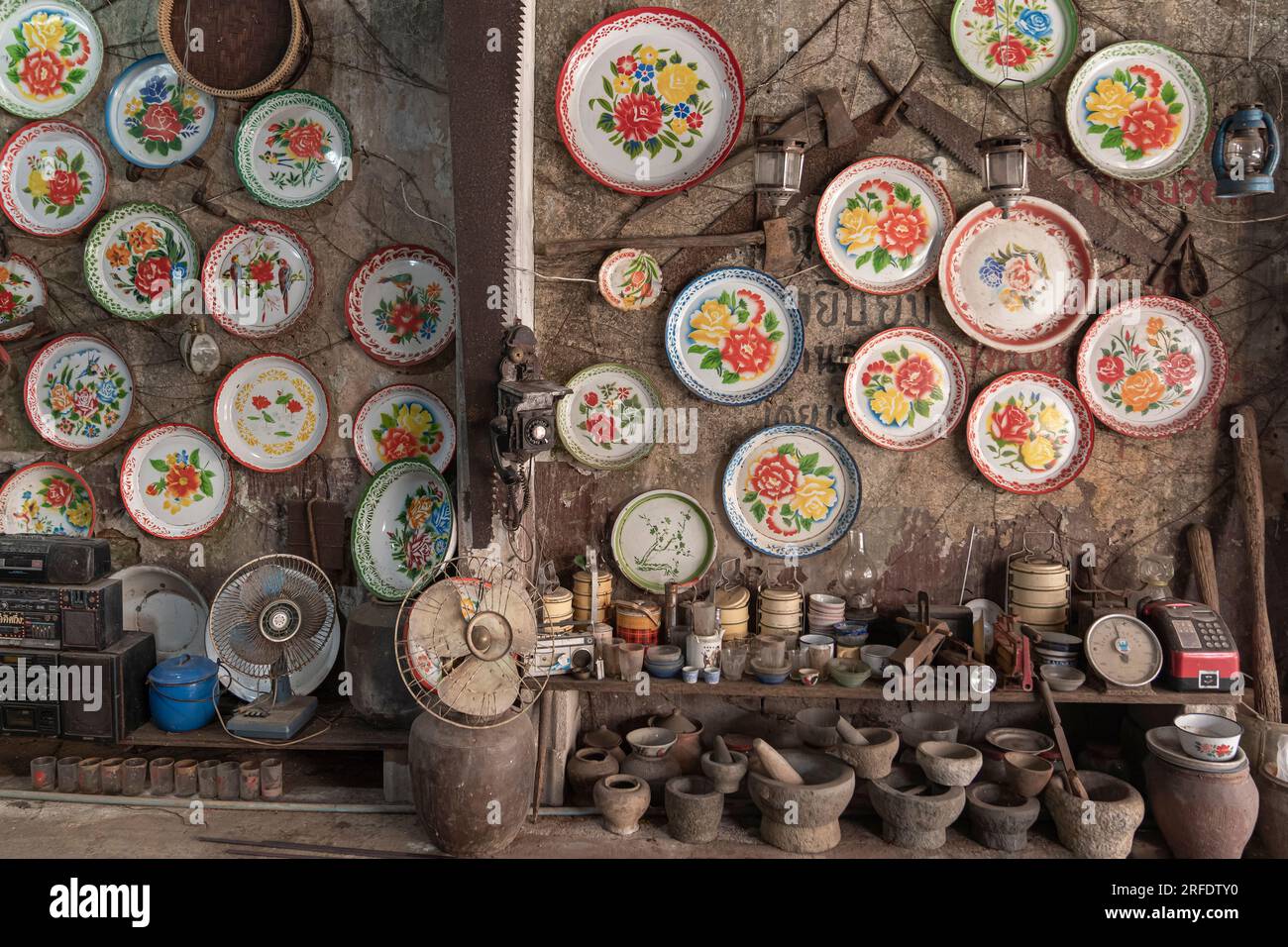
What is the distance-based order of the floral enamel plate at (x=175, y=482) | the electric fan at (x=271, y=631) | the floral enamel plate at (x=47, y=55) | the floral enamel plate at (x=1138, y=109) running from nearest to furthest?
the floral enamel plate at (x=1138, y=109) < the electric fan at (x=271, y=631) < the floral enamel plate at (x=47, y=55) < the floral enamel plate at (x=175, y=482)

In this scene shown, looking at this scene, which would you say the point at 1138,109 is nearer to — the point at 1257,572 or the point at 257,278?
the point at 1257,572

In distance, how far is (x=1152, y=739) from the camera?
367 centimetres

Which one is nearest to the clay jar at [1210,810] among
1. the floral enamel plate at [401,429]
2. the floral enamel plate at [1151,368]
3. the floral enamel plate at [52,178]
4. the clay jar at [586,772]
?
the floral enamel plate at [1151,368]

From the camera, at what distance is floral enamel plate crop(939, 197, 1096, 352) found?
397cm

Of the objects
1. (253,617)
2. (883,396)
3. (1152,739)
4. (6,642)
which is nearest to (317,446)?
(253,617)

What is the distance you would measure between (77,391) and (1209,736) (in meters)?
5.16

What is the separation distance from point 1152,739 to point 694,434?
2.21 m

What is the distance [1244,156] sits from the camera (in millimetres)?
3619

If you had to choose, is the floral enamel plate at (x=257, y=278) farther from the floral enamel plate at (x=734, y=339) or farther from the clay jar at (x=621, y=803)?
Result: the clay jar at (x=621, y=803)

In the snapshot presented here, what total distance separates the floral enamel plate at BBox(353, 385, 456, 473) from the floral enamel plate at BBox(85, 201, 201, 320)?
1026mm

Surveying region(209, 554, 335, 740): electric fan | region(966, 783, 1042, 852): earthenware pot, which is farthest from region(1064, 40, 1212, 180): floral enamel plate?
region(209, 554, 335, 740): electric fan

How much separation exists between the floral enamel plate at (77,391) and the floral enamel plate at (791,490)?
9.50 ft

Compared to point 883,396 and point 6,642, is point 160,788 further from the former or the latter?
point 883,396

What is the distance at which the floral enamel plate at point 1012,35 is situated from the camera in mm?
3855
